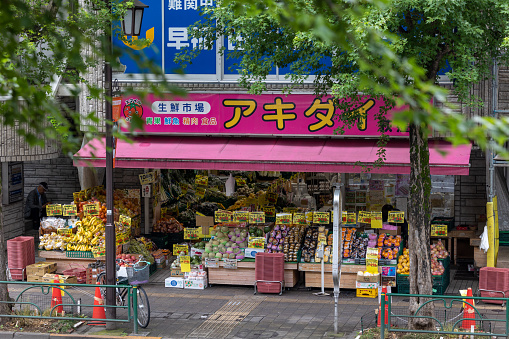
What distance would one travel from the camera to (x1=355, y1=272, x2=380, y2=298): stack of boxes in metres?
14.5

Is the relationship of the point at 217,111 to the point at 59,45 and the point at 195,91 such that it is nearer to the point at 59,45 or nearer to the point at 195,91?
the point at 195,91

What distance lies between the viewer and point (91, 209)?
54.2ft

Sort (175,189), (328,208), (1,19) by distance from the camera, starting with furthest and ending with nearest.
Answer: (175,189) < (328,208) < (1,19)

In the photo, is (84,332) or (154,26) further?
(154,26)

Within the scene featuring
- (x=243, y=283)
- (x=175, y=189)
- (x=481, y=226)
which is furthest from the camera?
(x=175, y=189)

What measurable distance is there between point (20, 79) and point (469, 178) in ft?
47.1

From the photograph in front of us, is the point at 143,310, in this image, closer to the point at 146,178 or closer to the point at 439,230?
the point at 146,178

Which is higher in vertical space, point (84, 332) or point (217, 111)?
point (217, 111)

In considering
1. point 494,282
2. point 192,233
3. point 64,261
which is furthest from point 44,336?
point 494,282

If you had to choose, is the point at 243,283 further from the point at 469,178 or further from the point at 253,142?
the point at 469,178

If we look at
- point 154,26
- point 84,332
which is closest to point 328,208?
point 154,26

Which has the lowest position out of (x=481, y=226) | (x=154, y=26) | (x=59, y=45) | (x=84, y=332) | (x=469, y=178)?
(x=84, y=332)

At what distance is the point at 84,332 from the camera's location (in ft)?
40.7

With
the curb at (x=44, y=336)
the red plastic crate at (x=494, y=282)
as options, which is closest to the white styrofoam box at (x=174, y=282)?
the curb at (x=44, y=336)
